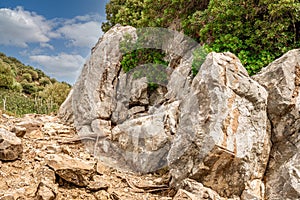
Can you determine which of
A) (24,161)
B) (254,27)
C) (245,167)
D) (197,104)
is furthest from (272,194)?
(24,161)

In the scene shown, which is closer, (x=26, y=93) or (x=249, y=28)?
(x=249, y=28)

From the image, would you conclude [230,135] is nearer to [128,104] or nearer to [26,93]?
[128,104]

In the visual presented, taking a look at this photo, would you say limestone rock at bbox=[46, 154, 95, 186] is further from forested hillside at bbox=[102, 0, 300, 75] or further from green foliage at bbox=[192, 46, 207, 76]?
forested hillside at bbox=[102, 0, 300, 75]

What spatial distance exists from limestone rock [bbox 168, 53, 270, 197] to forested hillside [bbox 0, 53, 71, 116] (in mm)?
13669

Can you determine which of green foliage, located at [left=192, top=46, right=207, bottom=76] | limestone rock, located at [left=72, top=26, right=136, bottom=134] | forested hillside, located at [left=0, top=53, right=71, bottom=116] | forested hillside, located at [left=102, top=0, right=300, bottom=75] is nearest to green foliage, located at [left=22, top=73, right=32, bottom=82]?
forested hillside, located at [left=0, top=53, right=71, bottom=116]

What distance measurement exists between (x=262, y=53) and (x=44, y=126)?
32.0 ft

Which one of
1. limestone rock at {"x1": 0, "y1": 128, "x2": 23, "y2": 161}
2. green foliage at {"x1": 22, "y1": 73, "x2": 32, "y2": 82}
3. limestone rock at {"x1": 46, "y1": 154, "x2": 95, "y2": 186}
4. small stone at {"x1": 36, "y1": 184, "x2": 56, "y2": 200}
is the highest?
green foliage at {"x1": 22, "y1": 73, "x2": 32, "y2": 82}

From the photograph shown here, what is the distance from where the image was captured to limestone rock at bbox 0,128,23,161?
6977 mm

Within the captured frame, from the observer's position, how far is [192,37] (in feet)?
39.1

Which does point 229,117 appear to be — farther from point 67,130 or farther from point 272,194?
point 67,130

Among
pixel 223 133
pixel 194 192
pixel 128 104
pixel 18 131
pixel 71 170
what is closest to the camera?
pixel 71 170

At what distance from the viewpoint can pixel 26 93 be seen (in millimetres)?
38406

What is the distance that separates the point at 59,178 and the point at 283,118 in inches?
240

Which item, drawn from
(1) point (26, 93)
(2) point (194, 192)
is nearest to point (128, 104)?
(2) point (194, 192)
